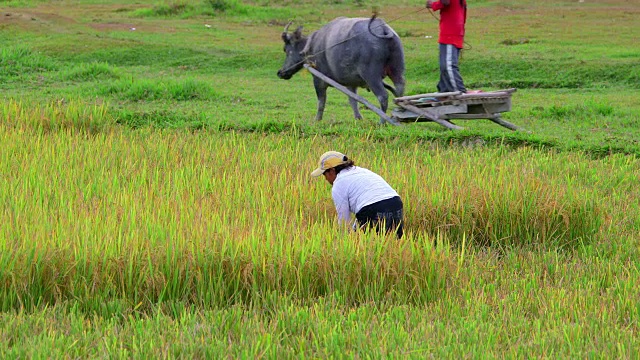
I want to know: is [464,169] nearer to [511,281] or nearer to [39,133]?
[511,281]

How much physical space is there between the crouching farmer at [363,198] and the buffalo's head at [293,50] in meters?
4.89

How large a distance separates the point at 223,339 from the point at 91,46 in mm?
12878

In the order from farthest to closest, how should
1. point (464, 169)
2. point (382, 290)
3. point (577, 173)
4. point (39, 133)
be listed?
point (39, 133), point (577, 173), point (464, 169), point (382, 290)

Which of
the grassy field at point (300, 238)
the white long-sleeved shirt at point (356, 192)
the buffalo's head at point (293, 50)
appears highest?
the buffalo's head at point (293, 50)

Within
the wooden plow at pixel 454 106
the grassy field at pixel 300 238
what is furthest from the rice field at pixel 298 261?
the wooden plow at pixel 454 106

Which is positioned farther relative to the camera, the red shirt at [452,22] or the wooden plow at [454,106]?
the red shirt at [452,22]

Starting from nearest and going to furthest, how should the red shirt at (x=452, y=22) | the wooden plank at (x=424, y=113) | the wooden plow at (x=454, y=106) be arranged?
the wooden plow at (x=454, y=106), the wooden plank at (x=424, y=113), the red shirt at (x=452, y=22)

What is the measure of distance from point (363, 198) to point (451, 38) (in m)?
3.58

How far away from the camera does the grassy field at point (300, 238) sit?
3.44 m

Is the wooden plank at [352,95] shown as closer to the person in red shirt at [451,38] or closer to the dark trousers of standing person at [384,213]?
the person in red shirt at [451,38]

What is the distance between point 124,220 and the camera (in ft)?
14.4

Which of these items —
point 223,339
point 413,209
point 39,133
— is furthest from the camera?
point 39,133

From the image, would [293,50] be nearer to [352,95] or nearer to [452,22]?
[352,95]

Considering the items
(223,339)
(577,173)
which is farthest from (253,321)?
(577,173)
